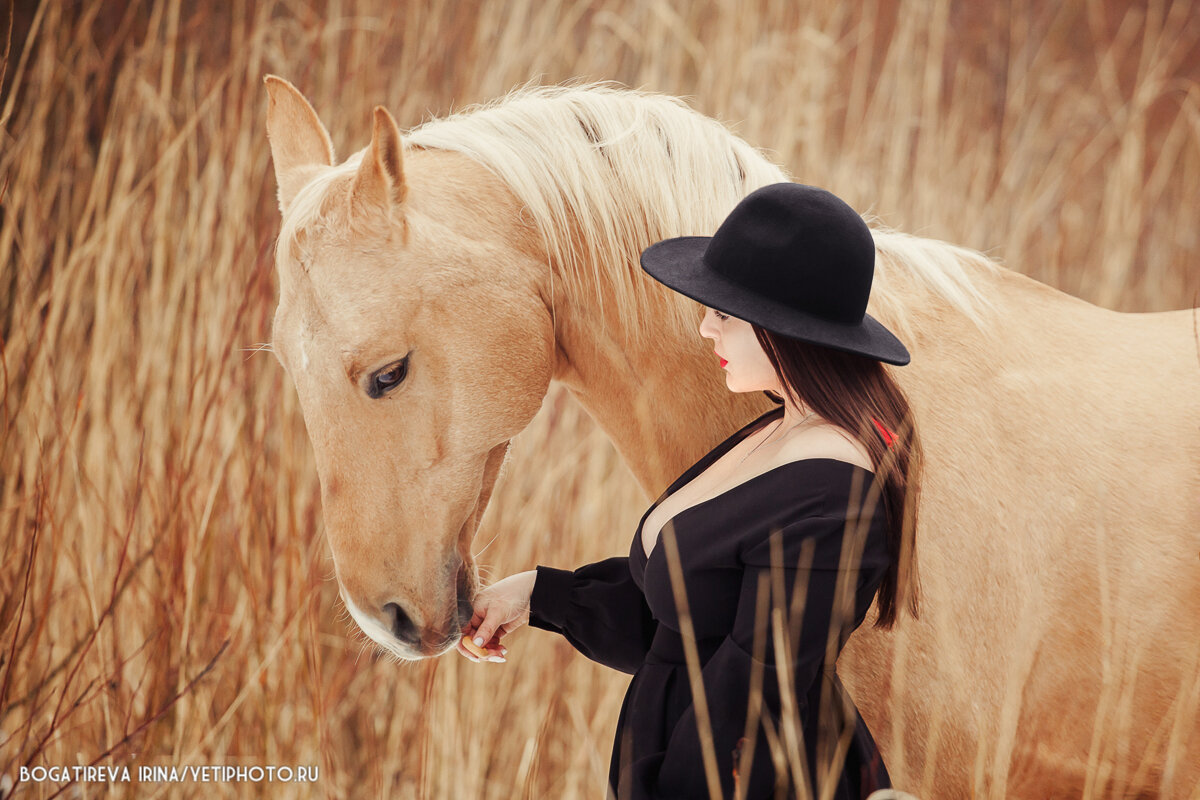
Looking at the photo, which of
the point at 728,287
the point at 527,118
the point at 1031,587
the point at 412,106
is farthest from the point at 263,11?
the point at 1031,587

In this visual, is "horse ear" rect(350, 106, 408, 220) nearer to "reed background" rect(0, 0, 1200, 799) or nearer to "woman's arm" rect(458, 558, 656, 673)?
"woman's arm" rect(458, 558, 656, 673)

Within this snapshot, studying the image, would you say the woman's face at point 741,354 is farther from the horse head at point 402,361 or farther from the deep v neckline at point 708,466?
the horse head at point 402,361

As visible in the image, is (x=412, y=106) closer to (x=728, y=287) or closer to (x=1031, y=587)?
(x=728, y=287)

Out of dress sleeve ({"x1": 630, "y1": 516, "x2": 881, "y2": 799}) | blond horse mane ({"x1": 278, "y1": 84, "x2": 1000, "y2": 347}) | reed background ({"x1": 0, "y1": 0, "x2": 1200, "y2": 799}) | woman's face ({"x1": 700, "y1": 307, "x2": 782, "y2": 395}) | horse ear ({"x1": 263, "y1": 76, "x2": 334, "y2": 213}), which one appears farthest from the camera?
reed background ({"x1": 0, "y1": 0, "x2": 1200, "y2": 799})

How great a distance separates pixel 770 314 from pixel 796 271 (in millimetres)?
47

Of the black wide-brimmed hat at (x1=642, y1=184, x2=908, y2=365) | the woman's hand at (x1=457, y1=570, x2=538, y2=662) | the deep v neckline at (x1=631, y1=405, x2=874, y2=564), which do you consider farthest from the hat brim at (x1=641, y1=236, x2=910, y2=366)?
the woman's hand at (x1=457, y1=570, x2=538, y2=662)

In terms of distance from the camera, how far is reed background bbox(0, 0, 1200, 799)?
53.6 inches

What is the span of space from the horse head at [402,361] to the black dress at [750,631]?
0.22 meters

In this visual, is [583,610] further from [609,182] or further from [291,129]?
[291,129]

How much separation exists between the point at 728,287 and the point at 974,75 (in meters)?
2.19

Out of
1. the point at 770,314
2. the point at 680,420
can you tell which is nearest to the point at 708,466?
the point at 680,420

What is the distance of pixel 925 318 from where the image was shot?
3.15 feet

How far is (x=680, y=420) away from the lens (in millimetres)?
943

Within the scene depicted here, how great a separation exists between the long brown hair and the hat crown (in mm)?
42
